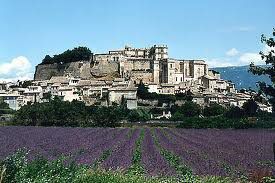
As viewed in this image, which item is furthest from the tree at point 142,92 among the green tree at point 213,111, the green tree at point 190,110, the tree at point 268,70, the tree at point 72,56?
the tree at point 268,70

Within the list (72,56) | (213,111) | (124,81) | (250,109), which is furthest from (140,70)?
(250,109)

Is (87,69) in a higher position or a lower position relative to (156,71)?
higher

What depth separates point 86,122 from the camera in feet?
172

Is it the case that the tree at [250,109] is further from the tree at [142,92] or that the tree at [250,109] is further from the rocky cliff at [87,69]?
the rocky cliff at [87,69]

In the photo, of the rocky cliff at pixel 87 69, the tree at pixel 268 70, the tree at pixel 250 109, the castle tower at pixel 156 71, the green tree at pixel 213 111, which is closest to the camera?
the tree at pixel 268 70

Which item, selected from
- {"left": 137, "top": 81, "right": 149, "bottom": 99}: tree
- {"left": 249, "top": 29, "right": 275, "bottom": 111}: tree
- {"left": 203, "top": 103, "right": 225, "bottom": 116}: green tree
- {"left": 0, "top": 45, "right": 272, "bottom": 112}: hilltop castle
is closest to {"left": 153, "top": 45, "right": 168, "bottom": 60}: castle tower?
{"left": 0, "top": 45, "right": 272, "bottom": 112}: hilltop castle

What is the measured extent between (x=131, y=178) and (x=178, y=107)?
73137 millimetres

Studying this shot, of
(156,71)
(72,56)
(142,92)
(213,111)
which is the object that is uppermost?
(72,56)

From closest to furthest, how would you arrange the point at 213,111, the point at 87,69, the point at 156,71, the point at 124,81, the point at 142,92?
the point at 213,111 → the point at 142,92 → the point at 124,81 → the point at 87,69 → the point at 156,71

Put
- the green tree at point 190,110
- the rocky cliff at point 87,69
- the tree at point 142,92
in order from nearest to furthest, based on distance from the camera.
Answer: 1. the green tree at point 190,110
2. the tree at point 142,92
3. the rocky cliff at point 87,69

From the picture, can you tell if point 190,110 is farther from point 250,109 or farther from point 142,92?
point 142,92

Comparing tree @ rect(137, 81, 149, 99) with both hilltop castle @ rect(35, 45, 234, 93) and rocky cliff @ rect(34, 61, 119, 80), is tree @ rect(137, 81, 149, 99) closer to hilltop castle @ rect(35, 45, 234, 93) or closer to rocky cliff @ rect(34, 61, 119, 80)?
hilltop castle @ rect(35, 45, 234, 93)

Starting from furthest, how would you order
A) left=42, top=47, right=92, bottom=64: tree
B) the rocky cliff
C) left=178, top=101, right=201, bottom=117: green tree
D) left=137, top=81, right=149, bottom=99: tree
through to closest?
left=42, top=47, right=92, bottom=64: tree, the rocky cliff, left=137, top=81, right=149, bottom=99: tree, left=178, top=101, right=201, bottom=117: green tree

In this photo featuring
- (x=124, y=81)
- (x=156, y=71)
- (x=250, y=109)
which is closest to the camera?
(x=250, y=109)
